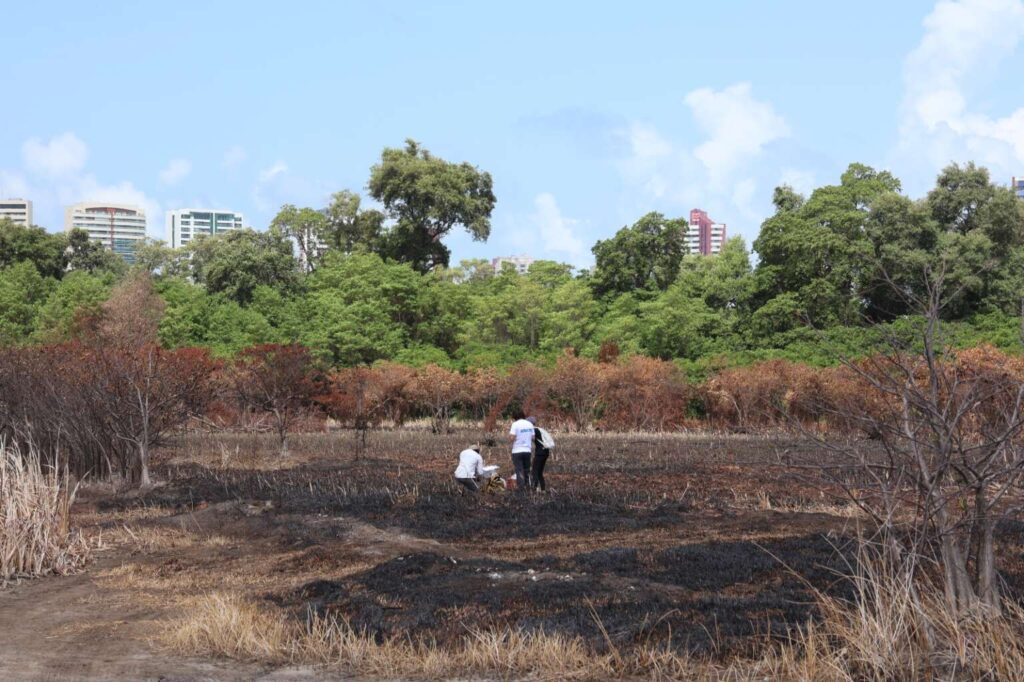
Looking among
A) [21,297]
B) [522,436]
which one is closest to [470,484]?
[522,436]

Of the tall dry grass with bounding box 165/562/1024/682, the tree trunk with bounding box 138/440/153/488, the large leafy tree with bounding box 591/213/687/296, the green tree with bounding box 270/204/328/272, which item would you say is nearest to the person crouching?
the tree trunk with bounding box 138/440/153/488

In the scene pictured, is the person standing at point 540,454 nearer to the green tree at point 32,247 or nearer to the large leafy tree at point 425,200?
the large leafy tree at point 425,200

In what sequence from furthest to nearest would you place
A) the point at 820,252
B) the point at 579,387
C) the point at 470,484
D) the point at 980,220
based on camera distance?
the point at 980,220 → the point at 820,252 → the point at 579,387 → the point at 470,484

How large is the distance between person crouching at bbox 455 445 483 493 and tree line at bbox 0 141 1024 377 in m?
25.1

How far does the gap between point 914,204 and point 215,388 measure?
3187 cm

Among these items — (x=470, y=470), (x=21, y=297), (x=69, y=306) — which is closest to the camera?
(x=470, y=470)

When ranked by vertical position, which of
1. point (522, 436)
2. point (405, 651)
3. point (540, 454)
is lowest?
point (405, 651)

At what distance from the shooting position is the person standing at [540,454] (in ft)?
59.7

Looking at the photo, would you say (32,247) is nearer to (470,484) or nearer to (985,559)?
(470,484)

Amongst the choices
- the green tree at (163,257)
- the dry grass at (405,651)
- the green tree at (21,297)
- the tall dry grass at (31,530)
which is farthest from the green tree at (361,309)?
the dry grass at (405,651)

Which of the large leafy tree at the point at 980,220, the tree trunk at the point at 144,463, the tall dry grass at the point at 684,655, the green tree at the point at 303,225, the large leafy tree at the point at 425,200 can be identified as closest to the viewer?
the tall dry grass at the point at 684,655

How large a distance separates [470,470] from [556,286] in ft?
133

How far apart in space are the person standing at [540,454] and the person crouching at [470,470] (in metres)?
0.91

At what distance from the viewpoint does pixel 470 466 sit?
60.7 feet
